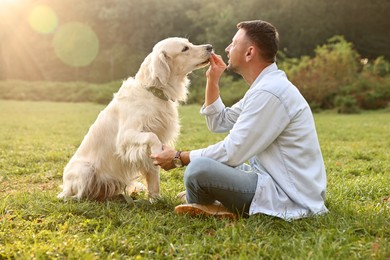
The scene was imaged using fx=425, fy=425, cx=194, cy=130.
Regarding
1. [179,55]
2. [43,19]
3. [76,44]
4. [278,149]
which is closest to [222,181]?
[278,149]

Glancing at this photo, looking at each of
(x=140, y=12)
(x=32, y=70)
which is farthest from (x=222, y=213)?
(x=32, y=70)

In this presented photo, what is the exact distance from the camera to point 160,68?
386 cm

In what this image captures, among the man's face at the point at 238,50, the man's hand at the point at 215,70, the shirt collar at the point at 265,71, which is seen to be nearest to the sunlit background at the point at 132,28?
the man's hand at the point at 215,70

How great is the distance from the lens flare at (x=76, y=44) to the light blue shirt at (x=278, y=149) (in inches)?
1469

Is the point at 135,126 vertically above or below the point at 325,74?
above

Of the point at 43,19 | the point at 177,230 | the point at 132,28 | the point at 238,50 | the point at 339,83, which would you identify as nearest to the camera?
the point at 177,230

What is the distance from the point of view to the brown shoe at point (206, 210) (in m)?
3.20

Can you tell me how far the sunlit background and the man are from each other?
2818 centimetres

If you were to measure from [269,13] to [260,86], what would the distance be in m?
31.6

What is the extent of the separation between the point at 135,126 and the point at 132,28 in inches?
1370

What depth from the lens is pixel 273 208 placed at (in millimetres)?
3057

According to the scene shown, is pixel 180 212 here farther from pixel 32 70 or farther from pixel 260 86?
pixel 32 70

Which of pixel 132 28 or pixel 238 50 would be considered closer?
pixel 238 50

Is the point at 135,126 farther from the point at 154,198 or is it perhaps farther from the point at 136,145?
the point at 154,198
